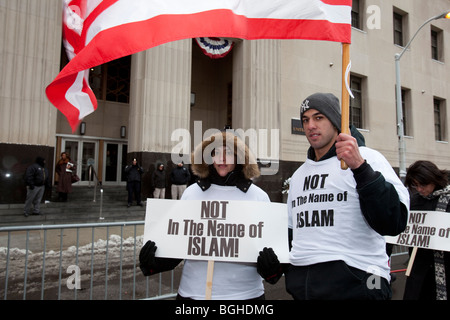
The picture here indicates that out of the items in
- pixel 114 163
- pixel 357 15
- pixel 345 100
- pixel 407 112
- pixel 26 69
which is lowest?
pixel 345 100

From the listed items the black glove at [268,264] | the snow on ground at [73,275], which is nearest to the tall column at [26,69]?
the snow on ground at [73,275]

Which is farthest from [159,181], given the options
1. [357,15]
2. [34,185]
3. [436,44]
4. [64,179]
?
[436,44]

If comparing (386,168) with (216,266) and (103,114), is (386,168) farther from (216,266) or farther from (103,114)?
(103,114)

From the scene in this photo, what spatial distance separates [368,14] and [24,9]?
16668mm

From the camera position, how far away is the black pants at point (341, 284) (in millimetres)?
1720

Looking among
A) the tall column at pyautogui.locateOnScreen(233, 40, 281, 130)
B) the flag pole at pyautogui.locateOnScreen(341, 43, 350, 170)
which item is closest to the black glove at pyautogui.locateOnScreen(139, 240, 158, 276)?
the flag pole at pyautogui.locateOnScreen(341, 43, 350, 170)

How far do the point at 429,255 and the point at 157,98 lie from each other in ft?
37.1

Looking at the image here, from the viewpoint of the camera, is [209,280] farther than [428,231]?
No

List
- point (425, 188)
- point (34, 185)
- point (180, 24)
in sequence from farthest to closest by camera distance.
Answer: point (34, 185)
point (425, 188)
point (180, 24)

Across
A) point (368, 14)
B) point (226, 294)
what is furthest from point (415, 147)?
point (226, 294)

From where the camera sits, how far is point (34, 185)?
955cm

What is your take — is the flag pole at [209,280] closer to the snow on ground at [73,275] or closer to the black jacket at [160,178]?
the snow on ground at [73,275]

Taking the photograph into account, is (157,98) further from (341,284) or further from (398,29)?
(398,29)

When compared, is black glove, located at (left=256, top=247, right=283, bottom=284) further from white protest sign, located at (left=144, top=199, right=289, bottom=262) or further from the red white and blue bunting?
the red white and blue bunting
